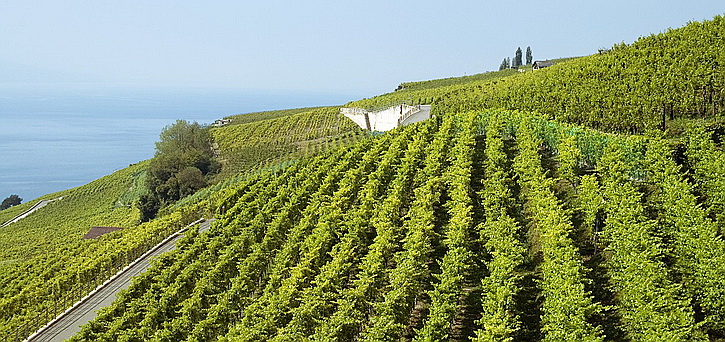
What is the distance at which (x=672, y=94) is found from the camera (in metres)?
33.4

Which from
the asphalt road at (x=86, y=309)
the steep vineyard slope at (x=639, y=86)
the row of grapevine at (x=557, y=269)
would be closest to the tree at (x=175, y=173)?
the asphalt road at (x=86, y=309)

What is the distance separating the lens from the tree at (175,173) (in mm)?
53719

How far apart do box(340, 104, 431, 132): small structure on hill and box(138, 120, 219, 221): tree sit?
16.7m

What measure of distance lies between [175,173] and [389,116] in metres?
22.0

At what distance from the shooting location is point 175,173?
5816 cm

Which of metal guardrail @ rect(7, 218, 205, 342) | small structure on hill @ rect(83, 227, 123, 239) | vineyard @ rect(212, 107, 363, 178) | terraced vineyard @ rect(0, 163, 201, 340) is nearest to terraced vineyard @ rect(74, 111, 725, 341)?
metal guardrail @ rect(7, 218, 205, 342)

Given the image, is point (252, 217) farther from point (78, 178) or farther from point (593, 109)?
point (78, 178)

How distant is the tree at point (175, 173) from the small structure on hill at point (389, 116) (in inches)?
658

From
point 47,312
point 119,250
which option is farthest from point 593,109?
point 47,312

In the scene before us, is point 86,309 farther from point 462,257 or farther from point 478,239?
point 478,239

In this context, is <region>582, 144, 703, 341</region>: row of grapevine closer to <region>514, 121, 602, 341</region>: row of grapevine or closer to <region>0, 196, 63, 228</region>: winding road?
<region>514, 121, 602, 341</region>: row of grapevine

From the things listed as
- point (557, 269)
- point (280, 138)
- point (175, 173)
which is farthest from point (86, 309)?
point (280, 138)

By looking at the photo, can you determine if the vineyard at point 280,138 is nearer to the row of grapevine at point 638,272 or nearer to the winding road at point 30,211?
the winding road at point 30,211

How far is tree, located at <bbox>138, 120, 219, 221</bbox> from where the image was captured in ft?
176
